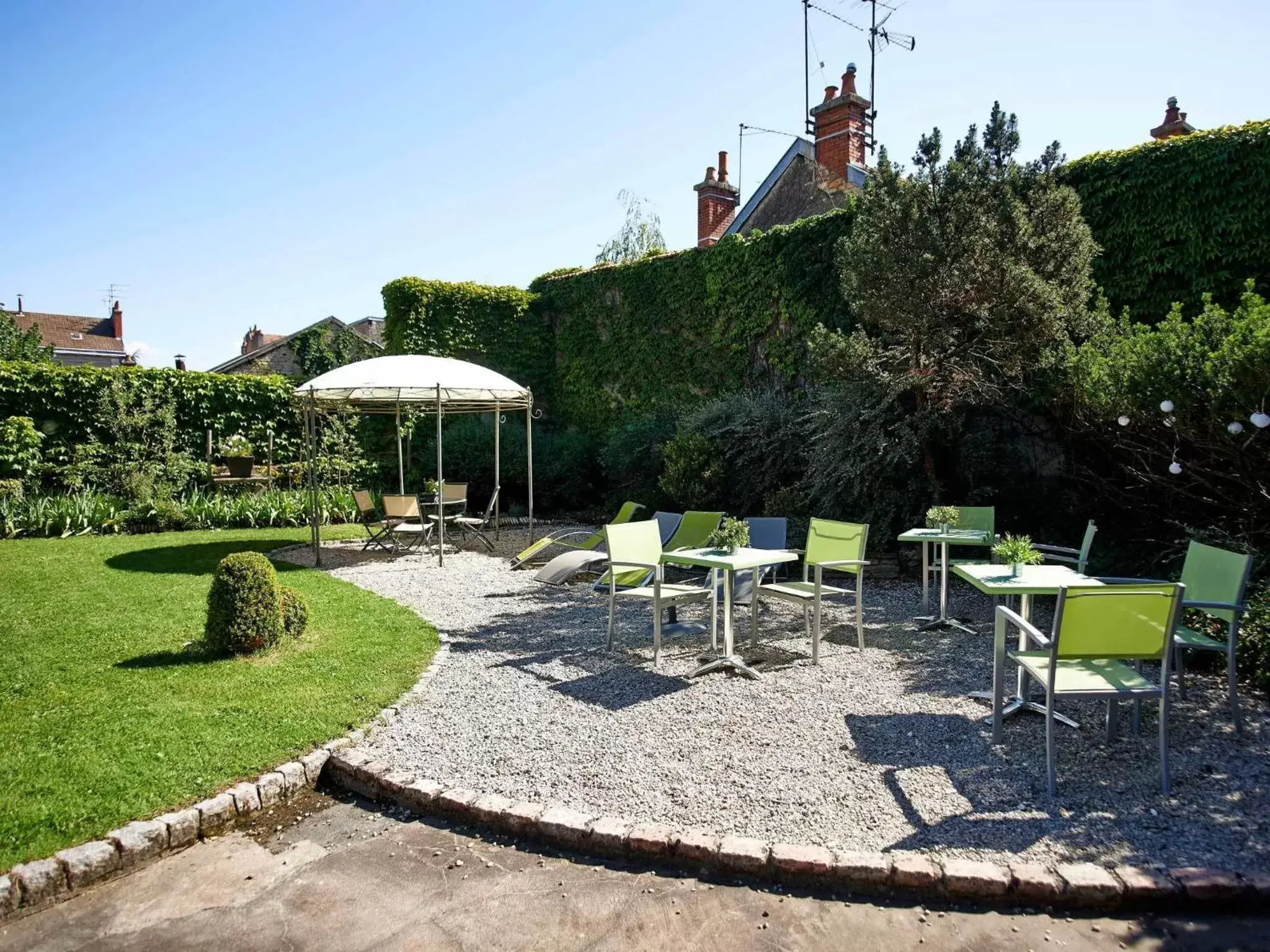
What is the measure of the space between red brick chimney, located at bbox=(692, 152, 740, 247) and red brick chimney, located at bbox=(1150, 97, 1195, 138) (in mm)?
8607

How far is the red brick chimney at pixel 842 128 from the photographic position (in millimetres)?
15328

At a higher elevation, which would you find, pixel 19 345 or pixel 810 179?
pixel 810 179

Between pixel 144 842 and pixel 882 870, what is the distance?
9.09 ft

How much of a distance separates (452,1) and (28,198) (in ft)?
19.4

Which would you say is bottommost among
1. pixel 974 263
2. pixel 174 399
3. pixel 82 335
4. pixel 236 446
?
pixel 236 446

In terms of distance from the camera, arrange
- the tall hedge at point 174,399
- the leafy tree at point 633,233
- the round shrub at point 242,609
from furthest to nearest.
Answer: the leafy tree at point 633,233 → the tall hedge at point 174,399 → the round shrub at point 242,609

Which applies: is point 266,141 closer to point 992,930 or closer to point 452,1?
point 452,1

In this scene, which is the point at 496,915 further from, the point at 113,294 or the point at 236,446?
the point at 113,294

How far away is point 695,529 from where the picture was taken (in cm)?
734

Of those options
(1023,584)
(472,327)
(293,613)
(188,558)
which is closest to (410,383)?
(188,558)

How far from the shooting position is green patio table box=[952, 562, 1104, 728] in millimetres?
4254

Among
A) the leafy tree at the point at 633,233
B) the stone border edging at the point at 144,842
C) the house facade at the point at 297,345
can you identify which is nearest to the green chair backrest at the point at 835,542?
the stone border edging at the point at 144,842

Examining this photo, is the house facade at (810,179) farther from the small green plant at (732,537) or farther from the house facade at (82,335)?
the house facade at (82,335)

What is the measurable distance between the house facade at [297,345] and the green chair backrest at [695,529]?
1269 cm
